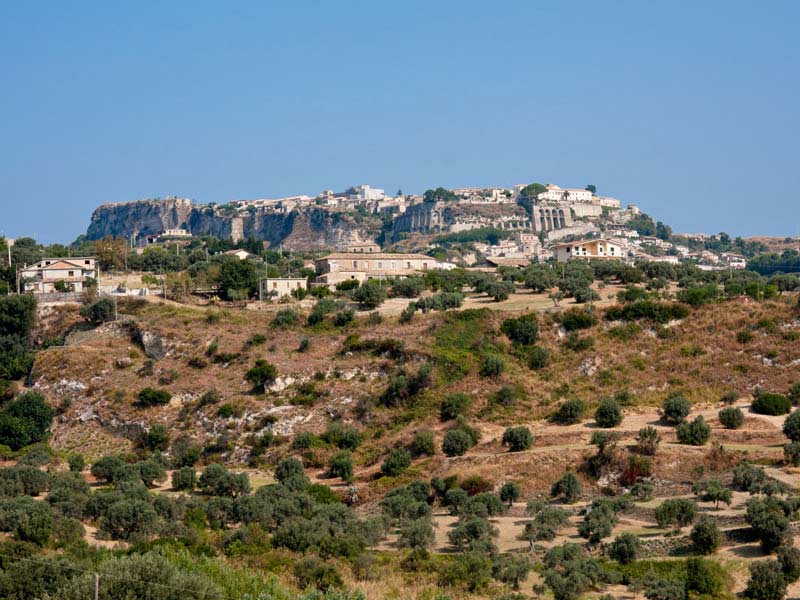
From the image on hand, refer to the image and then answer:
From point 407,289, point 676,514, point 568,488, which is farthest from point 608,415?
point 407,289

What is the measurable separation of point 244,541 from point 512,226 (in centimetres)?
13366

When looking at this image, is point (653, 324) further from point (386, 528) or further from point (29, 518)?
point (29, 518)

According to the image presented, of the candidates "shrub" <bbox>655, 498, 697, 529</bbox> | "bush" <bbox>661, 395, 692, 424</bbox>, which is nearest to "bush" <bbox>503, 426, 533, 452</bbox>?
"bush" <bbox>661, 395, 692, 424</bbox>

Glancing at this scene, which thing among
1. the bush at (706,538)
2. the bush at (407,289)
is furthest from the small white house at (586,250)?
the bush at (706,538)

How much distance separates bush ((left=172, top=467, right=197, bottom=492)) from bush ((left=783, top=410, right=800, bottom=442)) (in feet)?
73.0

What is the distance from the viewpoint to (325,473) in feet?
156

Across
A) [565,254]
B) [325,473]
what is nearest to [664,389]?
[325,473]

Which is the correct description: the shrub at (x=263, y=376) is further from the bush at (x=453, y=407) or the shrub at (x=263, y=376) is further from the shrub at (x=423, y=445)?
the shrub at (x=423, y=445)

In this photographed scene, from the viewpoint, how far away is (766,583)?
28828 mm

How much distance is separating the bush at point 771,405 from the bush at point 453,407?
39.8ft

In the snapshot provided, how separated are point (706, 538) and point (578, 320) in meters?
25.4

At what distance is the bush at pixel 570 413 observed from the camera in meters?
48.1

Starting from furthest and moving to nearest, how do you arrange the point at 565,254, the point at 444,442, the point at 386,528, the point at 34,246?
1. the point at 34,246
2. the point at 565,254
3. the point at 444,442
4. the point at 386,528

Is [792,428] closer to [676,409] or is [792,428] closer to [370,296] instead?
[676,409]
